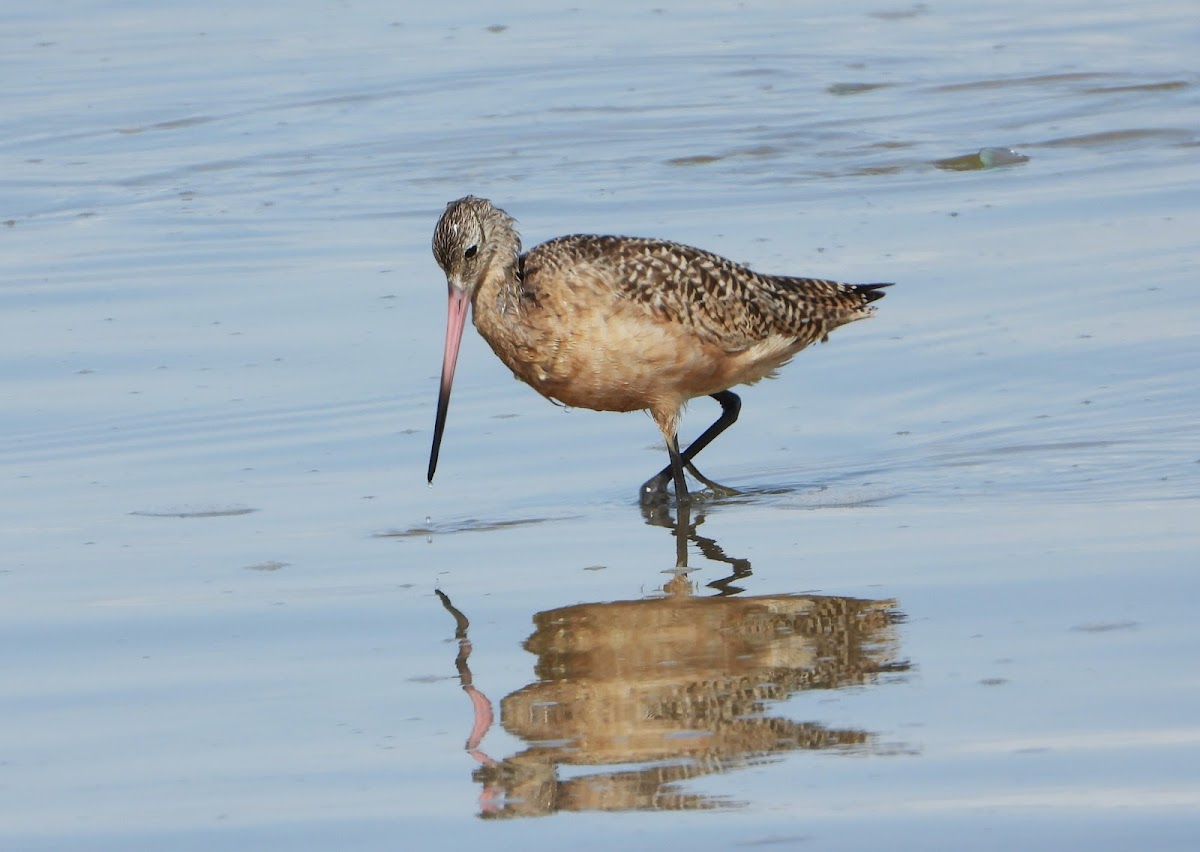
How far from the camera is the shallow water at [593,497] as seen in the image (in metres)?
4.17

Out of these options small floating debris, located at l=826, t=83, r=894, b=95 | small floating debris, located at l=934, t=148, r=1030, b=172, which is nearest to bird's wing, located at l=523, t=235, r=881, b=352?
small floating debris, located at l=934, t=148, r=1030, b=172

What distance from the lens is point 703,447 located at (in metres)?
7.35

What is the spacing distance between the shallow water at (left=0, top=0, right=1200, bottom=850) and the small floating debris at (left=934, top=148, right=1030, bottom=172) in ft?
0.18

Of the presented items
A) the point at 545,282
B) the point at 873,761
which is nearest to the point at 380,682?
the point at 873,761

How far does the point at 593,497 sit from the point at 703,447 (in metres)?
0.84

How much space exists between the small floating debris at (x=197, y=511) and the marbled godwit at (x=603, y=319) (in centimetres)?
63

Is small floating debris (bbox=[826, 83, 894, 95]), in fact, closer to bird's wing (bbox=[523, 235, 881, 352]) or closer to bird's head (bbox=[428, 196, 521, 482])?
bird's wing (bbox=[523, 235, 881, 352])

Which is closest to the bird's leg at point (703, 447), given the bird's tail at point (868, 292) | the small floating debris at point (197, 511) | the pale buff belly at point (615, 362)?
the pale buff belly at point (615, 362)

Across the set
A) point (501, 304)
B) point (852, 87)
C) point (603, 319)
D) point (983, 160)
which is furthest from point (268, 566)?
point (852, 87)

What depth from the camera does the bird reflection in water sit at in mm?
4172

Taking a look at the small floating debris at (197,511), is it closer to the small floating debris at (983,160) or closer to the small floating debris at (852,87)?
the small floating debris at (983,160)

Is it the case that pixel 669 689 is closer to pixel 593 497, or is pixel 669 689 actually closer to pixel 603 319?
pixel 593 497

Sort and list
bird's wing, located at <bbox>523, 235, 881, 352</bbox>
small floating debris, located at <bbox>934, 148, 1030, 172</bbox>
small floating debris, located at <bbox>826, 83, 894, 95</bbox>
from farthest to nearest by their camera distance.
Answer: small floating debris, located at <bbox>826, 83, 894, 95</bbox>
small floating debris, located at <bbox>934, 148, 1030, 172</bbox>
bird's wing, located at <bbox>523, 235, 881, 352</bbox>

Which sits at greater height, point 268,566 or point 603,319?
point 603,319
